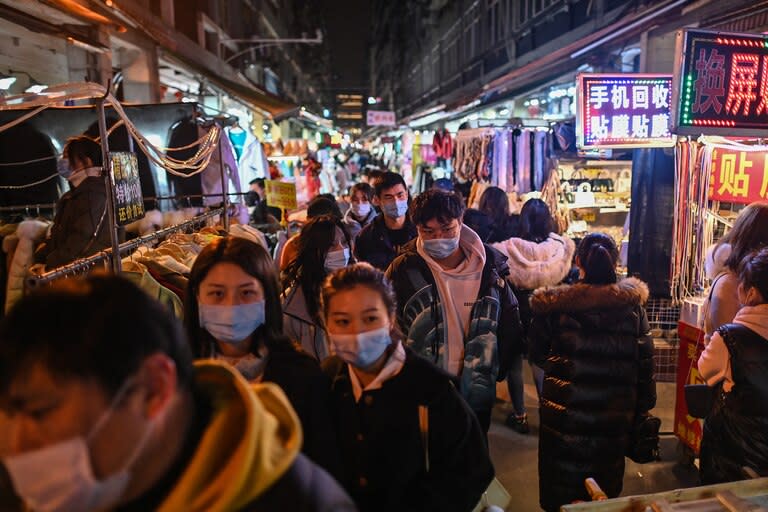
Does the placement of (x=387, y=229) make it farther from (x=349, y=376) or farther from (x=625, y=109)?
(x=625, y=109)

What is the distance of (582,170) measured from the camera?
9.32 m

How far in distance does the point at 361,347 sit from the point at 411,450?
41 centimetres

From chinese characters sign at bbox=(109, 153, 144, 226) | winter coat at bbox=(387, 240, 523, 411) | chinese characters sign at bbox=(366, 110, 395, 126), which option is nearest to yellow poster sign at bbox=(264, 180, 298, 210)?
chinese characters sign at bbox=(109, 153, 144, 226)

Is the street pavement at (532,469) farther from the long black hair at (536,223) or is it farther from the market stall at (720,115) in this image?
the long black hair at (536,223)

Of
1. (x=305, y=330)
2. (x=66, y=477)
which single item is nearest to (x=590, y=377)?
(x=305, y=330)

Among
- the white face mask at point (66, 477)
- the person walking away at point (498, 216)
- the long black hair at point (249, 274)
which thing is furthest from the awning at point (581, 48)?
the white face mask at point (66, 477)

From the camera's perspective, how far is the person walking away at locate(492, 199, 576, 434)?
5.40 metres

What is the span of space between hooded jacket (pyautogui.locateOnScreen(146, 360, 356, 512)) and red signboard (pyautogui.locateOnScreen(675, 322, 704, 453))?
4.21 m

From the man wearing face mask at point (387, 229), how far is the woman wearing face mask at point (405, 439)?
2.99m


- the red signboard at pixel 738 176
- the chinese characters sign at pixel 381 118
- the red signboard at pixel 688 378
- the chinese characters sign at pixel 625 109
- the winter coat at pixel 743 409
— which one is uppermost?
the chinese characters sign at pixel 381 118

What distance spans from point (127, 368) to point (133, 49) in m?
11.4

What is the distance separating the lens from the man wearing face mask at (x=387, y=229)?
5082mm

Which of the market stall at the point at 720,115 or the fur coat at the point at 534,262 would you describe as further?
the fur coat at the point at 534,262

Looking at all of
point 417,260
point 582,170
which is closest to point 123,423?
point 417,260
